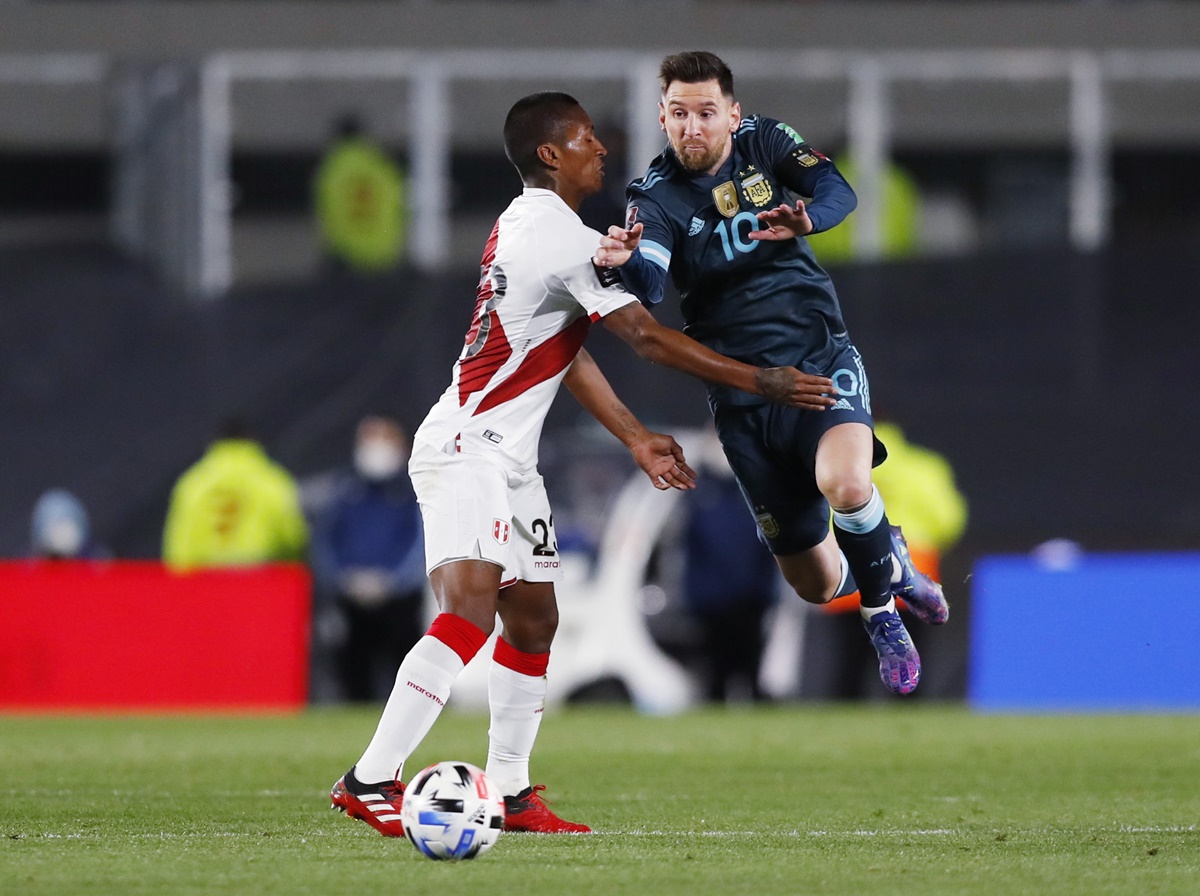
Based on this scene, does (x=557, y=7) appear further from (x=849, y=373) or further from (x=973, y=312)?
(x=849, y=373)

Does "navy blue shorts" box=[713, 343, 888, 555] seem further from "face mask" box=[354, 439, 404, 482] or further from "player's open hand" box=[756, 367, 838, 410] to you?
"face mask" box=[354, 439, 404, 482]

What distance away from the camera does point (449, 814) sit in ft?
20.0

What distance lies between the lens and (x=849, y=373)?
24.3ft

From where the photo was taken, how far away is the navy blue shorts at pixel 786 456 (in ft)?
24.2

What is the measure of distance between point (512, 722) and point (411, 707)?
1.95ft

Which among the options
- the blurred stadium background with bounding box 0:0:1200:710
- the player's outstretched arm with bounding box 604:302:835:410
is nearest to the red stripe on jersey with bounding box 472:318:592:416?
the player's outstretched arm with bounding box 604:302:835:410

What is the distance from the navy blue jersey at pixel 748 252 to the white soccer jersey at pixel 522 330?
1.34 feet

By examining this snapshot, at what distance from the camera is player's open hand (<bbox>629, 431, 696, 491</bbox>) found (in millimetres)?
6754

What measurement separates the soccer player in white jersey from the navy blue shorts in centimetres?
41

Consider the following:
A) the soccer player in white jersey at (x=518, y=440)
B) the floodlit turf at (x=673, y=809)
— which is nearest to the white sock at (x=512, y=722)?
the soccer player in white jersey at (x=518, y=440)

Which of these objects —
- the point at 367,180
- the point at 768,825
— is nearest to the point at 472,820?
the point at 768,825

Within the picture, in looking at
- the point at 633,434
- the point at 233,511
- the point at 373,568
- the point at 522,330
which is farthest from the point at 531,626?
the point at 233,511

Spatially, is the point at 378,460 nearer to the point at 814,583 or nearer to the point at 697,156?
the point at 814,583

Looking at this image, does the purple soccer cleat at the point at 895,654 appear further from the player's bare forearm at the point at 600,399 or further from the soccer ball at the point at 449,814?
the soccer ball at the point at 449,814
